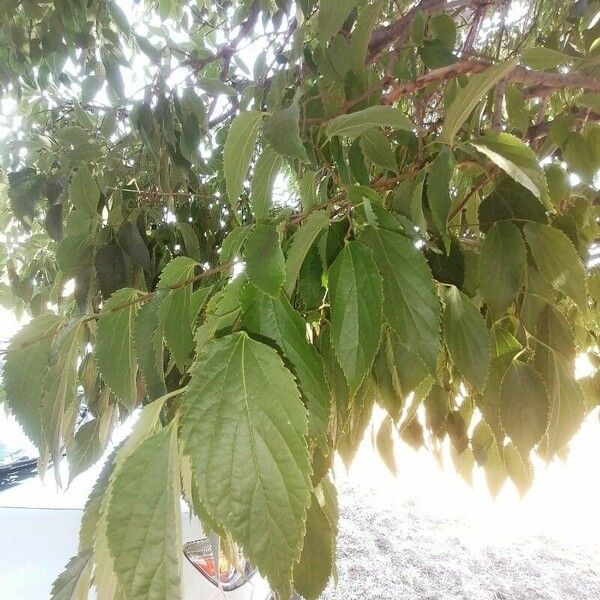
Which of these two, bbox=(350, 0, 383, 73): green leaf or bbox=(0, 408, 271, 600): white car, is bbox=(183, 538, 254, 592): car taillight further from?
bbox=(350, 0, 383, 73): green leaf

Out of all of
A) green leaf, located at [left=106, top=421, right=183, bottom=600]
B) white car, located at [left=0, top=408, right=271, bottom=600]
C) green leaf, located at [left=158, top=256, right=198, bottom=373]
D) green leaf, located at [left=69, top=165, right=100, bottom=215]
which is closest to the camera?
green leaf, located at [left=106, top=421, right=183, bottom=600]

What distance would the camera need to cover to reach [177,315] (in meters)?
0.27

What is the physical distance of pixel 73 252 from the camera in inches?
21.0

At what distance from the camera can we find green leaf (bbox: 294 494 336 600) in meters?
0.23

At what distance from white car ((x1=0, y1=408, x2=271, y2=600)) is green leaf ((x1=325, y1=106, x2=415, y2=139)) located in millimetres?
791

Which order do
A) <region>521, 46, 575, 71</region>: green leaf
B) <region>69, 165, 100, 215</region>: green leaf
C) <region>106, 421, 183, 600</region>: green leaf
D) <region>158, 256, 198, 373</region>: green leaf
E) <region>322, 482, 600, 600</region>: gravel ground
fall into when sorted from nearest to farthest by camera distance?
<region>106, 421, 183, 600</region>: green leaf < <region>158, 256, 198, 373</region>: green leaf < <region>521, 46, 575, 71</region>: green leaf < <region>69, 165, 100, 215</region>: green leaf < <region>322, 482, 600, 600</region>: gravel ground

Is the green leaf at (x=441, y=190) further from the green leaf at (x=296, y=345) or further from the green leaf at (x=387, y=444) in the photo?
the green leaf at (x=387, y=444)

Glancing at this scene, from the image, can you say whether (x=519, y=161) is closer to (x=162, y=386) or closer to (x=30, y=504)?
(x=162, y=386)

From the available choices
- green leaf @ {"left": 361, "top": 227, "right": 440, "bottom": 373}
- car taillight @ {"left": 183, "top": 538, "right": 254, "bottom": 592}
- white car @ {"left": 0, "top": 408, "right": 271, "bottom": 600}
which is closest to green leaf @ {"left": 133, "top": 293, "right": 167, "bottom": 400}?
green leaf @ {"left": 361, "top": 227, "right": 440, "bottom": 373}

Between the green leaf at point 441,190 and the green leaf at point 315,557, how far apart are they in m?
0.14

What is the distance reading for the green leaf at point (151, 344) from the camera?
0.90ft

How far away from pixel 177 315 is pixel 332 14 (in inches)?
8.6

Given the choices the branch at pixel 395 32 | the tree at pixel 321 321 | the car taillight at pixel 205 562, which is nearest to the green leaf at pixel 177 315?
the tree at pixel 321 321

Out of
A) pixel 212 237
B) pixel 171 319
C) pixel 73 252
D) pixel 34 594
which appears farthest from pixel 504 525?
pixel 171 319
